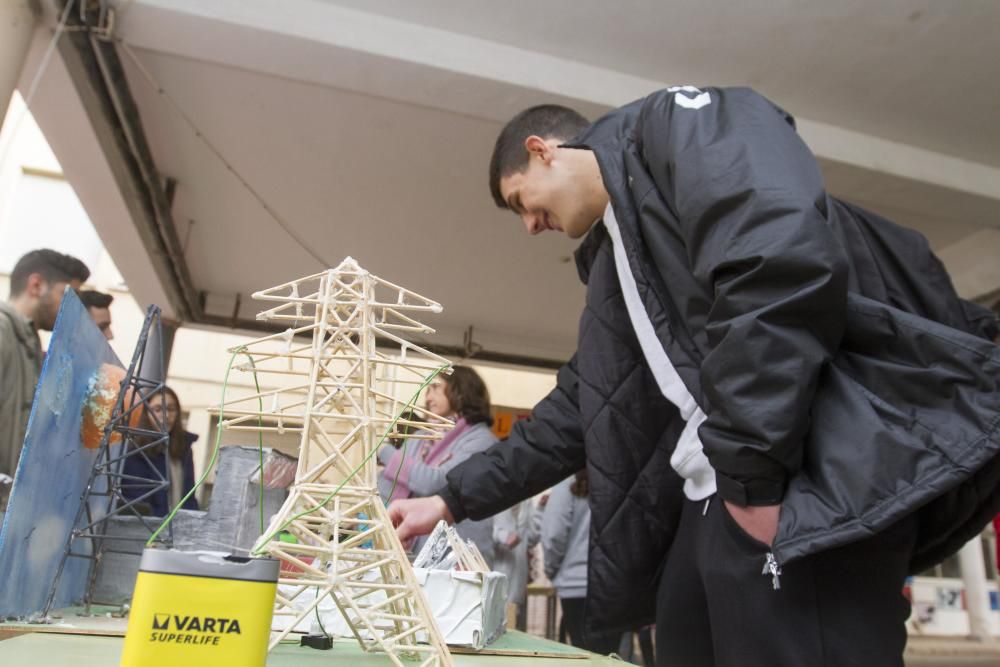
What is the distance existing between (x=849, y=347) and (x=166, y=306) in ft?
20.6

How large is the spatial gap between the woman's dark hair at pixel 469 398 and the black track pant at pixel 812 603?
2.06m

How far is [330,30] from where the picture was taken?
9.93ft

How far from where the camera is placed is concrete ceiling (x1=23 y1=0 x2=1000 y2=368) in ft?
9.91

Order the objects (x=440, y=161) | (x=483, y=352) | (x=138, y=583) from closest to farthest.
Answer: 1. (x=138, y=583)
2. (x=440, y=161)
3. (x=483, y=352)

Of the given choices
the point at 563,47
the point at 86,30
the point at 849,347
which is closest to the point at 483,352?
the point at 563,47

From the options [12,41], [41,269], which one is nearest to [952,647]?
[41,269]

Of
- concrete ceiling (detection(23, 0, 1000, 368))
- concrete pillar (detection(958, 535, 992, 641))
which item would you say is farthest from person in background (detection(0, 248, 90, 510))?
concrete pillar (detection(958, 535, 992, 641))

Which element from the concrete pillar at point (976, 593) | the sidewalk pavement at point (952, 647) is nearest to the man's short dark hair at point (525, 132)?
the sidewalk pavement at point (952, 647)

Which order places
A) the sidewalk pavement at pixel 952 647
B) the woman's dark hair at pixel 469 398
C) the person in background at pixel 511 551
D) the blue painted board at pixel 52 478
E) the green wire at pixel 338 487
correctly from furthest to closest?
the sidewalk pavement at pixel 952 647, the person in background at pixel 511 551, the woman's dark hair at pixel 469 398, the blue painted board at pixel 52 478, the green wire at pixel 338 487

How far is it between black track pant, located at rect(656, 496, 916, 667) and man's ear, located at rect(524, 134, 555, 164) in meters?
0.77

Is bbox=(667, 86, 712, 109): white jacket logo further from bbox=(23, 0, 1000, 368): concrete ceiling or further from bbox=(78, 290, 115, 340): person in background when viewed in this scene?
bbox=(78, 290, 115, 340): person in background

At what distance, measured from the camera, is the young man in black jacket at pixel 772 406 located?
2.81 feet

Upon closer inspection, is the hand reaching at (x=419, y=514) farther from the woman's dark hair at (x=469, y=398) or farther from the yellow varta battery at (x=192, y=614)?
the woman's dark hair at (x=469, y=398)

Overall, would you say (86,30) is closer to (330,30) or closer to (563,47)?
(330,30)
